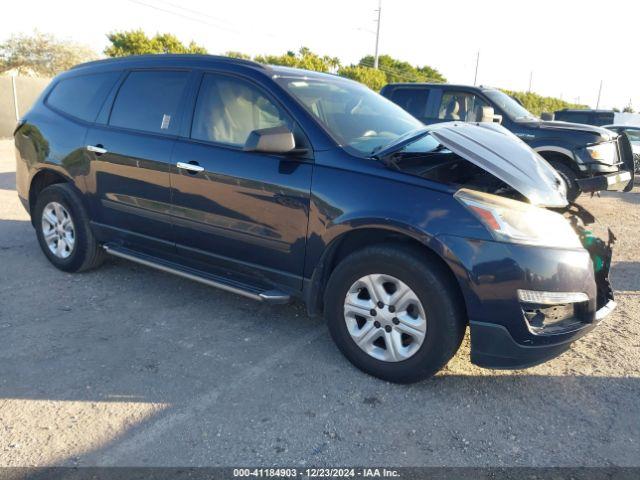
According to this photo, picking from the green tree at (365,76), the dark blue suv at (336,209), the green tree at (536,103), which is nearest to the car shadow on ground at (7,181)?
the dark blue suv at (336,209)

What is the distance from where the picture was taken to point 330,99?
382 centimetres

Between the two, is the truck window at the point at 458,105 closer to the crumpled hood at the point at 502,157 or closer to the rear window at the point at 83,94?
the crumpled hood at the point at 502,157

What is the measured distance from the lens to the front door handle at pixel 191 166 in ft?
12.0

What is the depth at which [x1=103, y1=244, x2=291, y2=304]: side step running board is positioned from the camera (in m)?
3.41

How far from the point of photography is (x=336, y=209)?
312 centimetres

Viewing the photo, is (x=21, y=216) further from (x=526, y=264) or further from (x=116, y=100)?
(x=526, y=264)

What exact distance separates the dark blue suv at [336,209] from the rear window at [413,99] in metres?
5.37

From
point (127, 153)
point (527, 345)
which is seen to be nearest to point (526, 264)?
point (527, 345)

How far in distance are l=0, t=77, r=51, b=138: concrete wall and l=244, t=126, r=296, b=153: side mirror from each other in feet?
62.2

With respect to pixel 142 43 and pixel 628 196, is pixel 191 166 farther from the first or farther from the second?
pixel 142 43

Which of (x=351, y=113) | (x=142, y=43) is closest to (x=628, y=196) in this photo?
(x=351, y=113)

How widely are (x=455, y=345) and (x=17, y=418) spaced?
2.35 m

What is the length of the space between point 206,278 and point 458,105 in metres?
6.86

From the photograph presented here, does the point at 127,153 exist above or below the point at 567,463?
above
